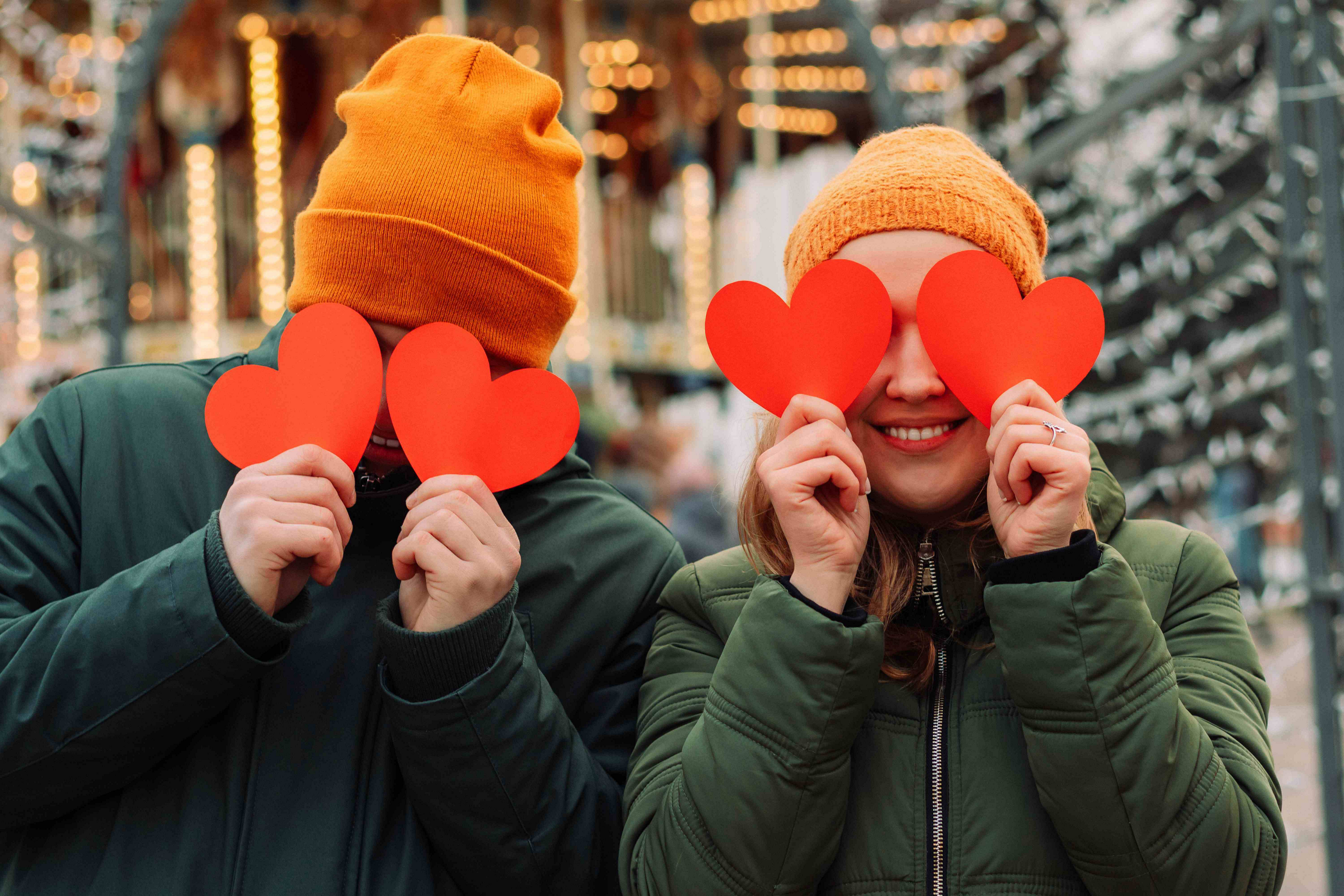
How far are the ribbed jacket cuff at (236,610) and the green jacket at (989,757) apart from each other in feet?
1.38

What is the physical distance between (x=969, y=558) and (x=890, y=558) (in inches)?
3.4

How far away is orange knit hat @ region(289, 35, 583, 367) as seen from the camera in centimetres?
133

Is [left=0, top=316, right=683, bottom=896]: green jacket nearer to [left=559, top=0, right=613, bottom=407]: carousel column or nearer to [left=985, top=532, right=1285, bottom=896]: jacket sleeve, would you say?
[left=985, top=532, right=1285, bottom=896]: jacket sleeve

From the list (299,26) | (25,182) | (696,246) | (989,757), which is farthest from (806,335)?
(696,246)

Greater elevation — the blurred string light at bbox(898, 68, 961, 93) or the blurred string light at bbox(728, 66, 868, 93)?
the blurred string light at bbox(728, 66, 868, 93)

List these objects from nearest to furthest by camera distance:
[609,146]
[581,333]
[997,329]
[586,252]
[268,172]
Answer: [997,329]
[268,172]
[581,333]
[586,252]
[609,146]

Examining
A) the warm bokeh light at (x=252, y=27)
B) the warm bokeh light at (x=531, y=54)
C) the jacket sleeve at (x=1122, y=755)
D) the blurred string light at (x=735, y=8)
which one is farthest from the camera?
the warm bokeh light at (x=531, y=54)

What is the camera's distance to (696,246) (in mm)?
10008

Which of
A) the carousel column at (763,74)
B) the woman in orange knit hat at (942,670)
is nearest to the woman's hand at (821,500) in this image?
the woman in orange knit hat at (942,670)

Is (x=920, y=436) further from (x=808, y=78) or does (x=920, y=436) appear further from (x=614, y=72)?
(x=808, y=78)

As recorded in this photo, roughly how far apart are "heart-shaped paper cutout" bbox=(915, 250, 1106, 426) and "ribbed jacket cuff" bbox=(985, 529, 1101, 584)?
0.16m

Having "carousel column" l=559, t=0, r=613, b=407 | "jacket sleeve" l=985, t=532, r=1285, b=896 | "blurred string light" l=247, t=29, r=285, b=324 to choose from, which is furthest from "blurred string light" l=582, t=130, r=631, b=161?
"jacket sleeve" l=985, t=532, r=1285, b=896

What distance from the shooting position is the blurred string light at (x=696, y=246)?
32.6 ft

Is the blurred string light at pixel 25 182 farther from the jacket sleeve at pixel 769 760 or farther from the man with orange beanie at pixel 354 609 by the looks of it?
the jacket sleeve at pixel 769 760
